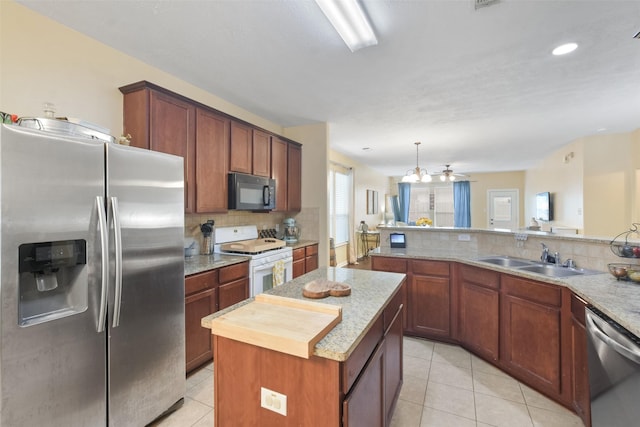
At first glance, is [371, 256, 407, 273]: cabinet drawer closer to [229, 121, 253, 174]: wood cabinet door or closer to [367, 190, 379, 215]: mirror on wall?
[229, 121, 253, 174]: wood cabinet door

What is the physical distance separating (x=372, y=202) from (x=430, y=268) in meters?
5.57

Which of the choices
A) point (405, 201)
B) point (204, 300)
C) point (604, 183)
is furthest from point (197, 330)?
point (405, 201)

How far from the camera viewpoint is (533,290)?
6.78 ft

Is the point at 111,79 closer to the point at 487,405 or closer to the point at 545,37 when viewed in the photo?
the point at 545,37

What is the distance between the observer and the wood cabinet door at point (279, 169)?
3.77m

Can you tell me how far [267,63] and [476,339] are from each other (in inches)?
122

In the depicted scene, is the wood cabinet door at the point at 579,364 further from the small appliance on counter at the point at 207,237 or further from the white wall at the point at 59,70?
the white wall at the point at 59,70

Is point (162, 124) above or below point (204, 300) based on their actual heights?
above

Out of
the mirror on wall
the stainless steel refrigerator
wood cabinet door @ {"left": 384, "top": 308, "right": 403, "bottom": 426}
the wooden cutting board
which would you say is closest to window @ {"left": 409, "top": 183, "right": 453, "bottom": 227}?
the mirror on wall

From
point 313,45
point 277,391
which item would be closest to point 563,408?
point 277,391

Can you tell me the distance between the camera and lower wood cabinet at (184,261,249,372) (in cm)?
220

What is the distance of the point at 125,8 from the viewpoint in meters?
1.76

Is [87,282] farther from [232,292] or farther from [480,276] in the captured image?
[480,276]

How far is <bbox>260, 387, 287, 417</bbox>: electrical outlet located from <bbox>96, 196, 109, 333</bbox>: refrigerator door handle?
1031mm
